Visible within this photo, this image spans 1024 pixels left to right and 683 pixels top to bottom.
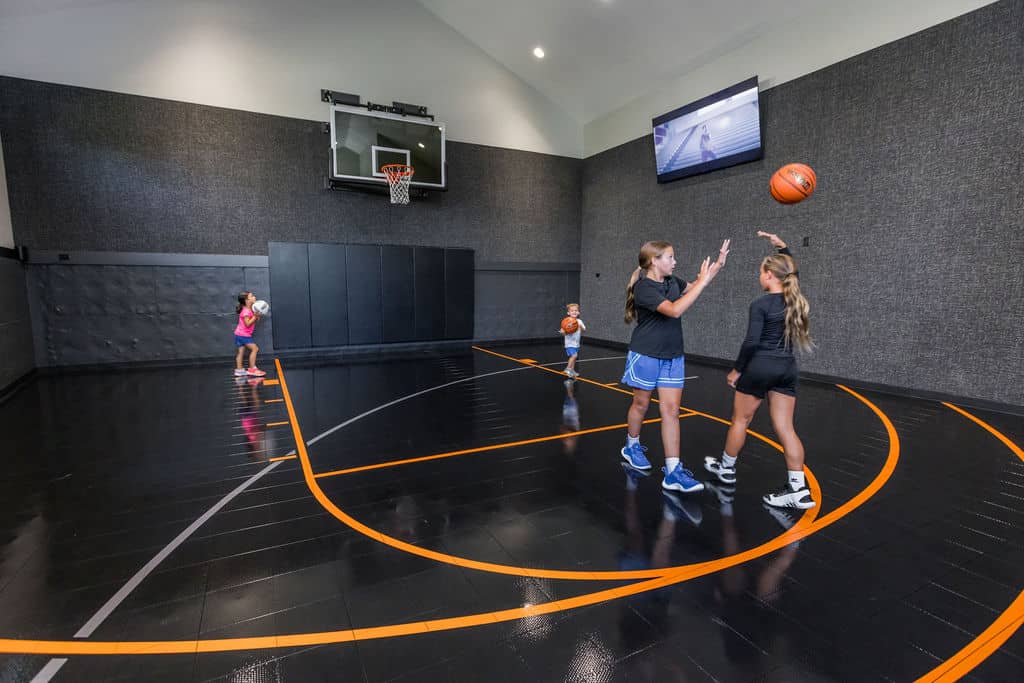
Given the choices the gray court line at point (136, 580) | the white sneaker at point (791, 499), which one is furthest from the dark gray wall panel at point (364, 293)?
the white sneaker at point (791, 499)

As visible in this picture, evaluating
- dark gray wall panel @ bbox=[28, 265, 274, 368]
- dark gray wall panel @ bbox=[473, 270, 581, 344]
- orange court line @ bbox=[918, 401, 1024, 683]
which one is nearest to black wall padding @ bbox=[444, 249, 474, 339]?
dark gray wall panel @ bbox=[473, 270, 581, 344]

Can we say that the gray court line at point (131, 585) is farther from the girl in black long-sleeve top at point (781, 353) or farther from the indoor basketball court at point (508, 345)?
the girl in black long-sleeve top at point (781, 353)

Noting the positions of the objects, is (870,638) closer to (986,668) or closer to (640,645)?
(986,668)

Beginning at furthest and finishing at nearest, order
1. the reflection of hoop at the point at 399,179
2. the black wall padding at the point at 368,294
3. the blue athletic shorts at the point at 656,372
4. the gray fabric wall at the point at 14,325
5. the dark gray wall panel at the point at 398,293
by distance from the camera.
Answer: the dark gray wall panel at the point at 398,293
the black wall padding at the point at 368,294
the reflection of hoop at the point at 399,179
the gray fabric wall at the point at 14,325
the blue athletic shorts at the point at 656,372

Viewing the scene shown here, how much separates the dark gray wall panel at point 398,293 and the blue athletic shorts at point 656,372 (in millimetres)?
7170

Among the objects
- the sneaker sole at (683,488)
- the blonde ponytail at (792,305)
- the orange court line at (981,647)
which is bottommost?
the orange court line at (981,647)

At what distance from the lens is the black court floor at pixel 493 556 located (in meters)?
1.75

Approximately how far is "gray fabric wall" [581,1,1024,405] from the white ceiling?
1.08 m

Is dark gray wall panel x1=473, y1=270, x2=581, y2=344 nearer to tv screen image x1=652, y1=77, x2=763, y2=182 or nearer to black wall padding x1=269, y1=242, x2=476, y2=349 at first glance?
black wall padding x1=269, y1=242, x2=476, y2=349

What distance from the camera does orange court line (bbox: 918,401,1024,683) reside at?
1671mm

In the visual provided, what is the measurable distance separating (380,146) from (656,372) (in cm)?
730

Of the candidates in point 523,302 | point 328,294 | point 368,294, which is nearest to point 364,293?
point 368,294

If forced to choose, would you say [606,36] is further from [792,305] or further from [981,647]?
[981,647]

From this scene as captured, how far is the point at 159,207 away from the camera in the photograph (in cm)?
778
